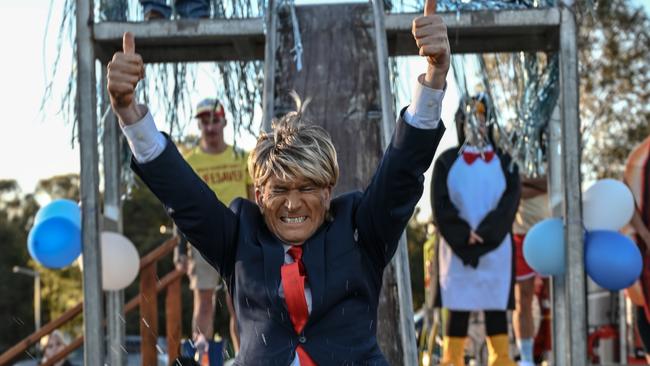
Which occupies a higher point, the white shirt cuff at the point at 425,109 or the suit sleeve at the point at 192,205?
the white shirt cuff at the point at 425,109

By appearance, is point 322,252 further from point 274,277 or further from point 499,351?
point 499,351

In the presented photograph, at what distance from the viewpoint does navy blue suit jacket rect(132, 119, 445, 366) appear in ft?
9.95

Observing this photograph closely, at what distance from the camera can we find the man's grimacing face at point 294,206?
3.09m

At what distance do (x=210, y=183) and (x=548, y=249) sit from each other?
2.52 metres

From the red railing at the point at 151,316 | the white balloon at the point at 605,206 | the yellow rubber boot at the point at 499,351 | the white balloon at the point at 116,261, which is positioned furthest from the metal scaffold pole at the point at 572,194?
the white balloon at the point at 116,261

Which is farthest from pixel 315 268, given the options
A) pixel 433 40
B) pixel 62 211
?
pixel 62 211

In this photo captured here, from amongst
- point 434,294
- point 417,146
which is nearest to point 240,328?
point 417,146

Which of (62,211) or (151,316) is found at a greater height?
(62,211)

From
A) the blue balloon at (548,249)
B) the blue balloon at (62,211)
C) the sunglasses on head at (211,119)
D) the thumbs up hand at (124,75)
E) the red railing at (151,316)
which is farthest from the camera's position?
the sunglasses on head at (211,119)

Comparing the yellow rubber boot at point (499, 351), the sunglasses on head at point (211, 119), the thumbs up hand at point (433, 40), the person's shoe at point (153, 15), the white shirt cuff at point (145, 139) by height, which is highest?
the person's shoe at point (153, 15)

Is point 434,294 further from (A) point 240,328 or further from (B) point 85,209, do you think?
(A) point 240,328

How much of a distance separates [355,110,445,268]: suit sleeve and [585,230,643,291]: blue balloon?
288 cm

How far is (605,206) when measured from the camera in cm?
614

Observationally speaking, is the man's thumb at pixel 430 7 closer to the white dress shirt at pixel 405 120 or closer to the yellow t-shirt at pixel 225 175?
the white dress shirt at pixel 405 120
